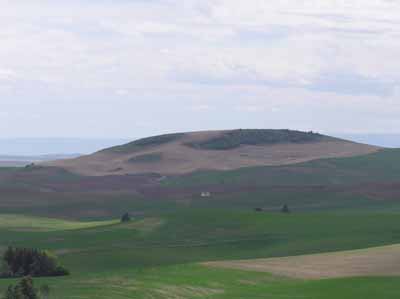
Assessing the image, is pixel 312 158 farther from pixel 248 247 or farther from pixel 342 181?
pixel 248 247

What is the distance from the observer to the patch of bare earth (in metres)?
45.8

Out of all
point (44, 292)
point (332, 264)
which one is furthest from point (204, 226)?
point (44, 292)

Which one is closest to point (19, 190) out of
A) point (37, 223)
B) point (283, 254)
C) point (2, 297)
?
point (37, 223)

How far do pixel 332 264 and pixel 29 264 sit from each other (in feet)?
45.8

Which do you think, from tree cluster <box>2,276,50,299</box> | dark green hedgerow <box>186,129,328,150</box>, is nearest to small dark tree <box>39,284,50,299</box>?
tree cluster <box>2,276,50,299</box>

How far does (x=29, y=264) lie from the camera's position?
157 ft

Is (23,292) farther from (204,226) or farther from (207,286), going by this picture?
(204,226)

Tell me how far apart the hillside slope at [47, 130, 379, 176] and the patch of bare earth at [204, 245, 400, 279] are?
66.7 metres

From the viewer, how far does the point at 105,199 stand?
91.2 metres

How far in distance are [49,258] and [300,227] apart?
74.1ft

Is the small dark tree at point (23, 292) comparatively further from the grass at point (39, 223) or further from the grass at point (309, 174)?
the grass at point (309, 174)

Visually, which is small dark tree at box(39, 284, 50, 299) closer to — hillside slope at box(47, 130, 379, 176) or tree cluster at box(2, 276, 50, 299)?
tree cluster at box(2, 276, 50, 299)

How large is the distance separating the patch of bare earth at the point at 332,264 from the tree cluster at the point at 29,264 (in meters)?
7.17

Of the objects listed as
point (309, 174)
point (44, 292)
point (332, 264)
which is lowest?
point (44, 292)
